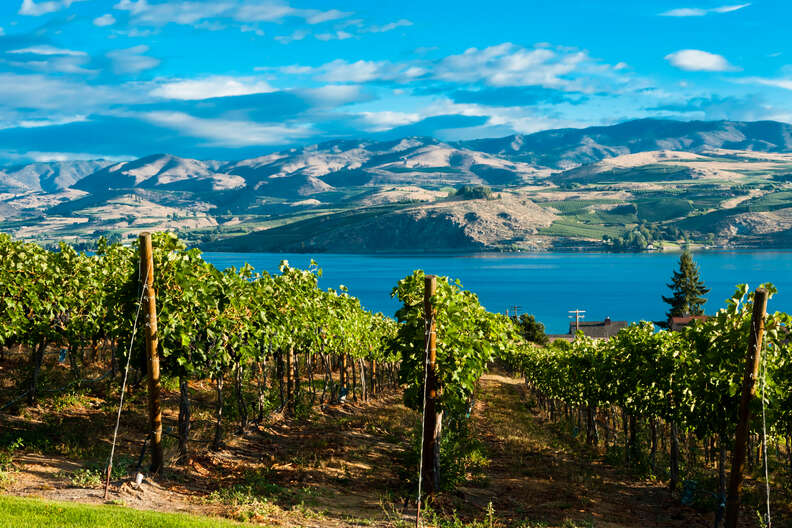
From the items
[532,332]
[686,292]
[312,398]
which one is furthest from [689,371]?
Result: [686,292]

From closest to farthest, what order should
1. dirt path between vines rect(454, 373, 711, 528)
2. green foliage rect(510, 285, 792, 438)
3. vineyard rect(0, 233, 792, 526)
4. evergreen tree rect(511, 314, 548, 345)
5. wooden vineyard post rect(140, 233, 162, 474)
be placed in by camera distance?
1. wooden vineyard post rect(140, 233, 162, 474)
2. green foliage rect(510, 285, 792, 438)
3. vineyard rect(0, 233, 792, 526)
4. dirt path between vines rect(454, 373, 711, 528)
5. evergreen tree rect(511, 314, 548, 345)

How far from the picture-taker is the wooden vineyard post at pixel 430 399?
1364 centimetres

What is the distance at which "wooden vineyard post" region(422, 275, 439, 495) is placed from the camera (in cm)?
1364

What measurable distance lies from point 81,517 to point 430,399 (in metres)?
7.74

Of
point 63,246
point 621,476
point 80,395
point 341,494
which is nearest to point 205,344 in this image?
point 341,494

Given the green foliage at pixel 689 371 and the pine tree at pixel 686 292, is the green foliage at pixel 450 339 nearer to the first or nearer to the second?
the green foliage at pixel 689 371

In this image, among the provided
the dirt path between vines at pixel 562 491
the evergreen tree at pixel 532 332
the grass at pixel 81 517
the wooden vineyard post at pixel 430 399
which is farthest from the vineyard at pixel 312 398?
the evergreen tree at pixel 532 332

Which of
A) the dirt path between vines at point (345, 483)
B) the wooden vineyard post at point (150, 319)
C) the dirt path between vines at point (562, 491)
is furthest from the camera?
the dirt path between vines at point (562, 491)

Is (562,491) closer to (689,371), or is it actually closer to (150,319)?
(689,371)

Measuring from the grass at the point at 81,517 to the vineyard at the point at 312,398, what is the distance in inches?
63.4

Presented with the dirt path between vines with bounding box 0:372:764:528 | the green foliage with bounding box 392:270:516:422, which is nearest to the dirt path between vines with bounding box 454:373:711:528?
the dirt path between vines with bounding box 0:372:764:528

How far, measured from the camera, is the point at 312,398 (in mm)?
28406

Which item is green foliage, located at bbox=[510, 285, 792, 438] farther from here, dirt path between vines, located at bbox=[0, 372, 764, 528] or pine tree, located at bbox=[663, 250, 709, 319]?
pine tree, located at bbox=[663, 250, 709, 319]

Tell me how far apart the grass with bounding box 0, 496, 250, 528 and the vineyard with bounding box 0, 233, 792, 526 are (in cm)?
161
